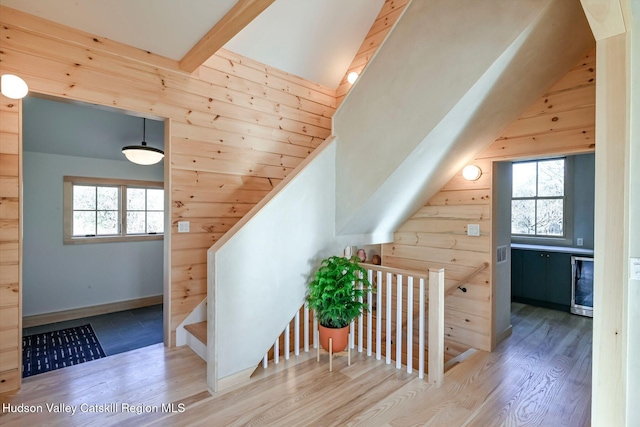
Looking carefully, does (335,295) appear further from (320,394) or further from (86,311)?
(86,311)

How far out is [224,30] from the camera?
2.33m

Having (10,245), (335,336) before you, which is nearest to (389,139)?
(335,336)

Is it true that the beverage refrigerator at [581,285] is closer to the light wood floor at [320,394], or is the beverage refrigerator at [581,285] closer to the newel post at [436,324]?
the light wood floor at [320,394]

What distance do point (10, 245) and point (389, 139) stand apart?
285cm

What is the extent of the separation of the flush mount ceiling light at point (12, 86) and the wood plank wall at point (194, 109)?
185mm

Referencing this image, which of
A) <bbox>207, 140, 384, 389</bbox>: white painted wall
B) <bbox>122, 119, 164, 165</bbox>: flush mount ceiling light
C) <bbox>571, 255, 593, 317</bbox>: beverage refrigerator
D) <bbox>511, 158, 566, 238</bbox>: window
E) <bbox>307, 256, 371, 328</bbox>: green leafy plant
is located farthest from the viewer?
<bbox>511, 158, 566, 238</bbox>: window

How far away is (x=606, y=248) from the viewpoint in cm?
146

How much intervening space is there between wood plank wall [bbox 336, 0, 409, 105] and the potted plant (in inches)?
101

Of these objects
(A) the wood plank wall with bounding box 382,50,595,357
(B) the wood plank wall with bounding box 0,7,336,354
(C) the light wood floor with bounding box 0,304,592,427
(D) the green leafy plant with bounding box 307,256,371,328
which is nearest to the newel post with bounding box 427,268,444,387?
(C) the light wood floor with bounding box 0,304,592,427

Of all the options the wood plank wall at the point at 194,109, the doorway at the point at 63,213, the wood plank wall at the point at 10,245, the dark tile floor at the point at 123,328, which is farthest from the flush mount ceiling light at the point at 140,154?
the dark tile floor at the point at 123,328

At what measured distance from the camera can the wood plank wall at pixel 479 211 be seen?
2.68 m

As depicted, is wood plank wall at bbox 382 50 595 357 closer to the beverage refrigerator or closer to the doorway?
the beverage refrigerator

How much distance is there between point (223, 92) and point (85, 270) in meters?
3.27

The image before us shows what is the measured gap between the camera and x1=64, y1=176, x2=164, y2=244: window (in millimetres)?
4273
